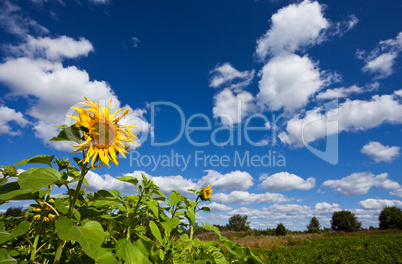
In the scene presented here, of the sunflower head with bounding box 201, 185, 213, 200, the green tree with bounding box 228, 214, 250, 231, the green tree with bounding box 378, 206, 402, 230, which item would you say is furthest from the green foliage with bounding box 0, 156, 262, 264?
the green tree with bounding box 378, 206, 402, 230

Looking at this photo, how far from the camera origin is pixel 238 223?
23.0 metres

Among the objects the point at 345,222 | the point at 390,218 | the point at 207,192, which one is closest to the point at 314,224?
the point at 345,222

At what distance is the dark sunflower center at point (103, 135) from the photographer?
143 centimetres

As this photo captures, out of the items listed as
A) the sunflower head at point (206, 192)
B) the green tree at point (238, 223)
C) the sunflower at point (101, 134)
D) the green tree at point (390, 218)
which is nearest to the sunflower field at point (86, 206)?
the sunflower at point (101, 134)

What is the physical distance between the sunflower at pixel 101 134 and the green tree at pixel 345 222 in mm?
34075

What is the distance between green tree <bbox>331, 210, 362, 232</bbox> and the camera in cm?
2808

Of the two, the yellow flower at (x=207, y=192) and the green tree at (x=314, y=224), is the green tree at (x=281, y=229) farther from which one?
the yellow flower at (x=207, y=192)

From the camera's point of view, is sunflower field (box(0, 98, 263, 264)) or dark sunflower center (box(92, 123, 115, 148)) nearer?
sunflower field (box(0, 98, 263, 264))

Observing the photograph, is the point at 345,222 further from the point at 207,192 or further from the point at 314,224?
the point at 207,192

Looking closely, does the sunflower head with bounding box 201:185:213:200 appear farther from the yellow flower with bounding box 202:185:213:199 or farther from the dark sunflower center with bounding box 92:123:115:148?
the dark sunflower center with bounding box 92:123:115:148

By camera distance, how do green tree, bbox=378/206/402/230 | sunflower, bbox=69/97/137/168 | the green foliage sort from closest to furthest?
the green foliage → sunflower, bbox=69/97/137/168 → green tree, bbox=378/206/402/230

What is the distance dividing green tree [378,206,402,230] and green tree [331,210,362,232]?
11.3ft

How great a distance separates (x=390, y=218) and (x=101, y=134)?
3786cm

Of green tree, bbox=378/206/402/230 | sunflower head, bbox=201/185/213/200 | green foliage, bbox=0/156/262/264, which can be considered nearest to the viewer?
green foliage, bbox=0/156/262/264
